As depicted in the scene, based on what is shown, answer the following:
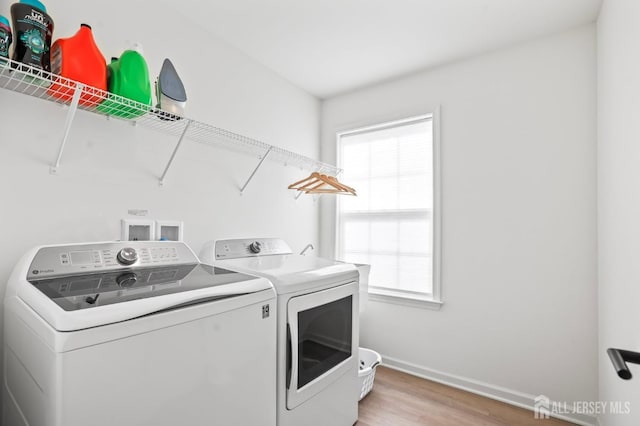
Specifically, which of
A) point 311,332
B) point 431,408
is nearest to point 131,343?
point 311,332

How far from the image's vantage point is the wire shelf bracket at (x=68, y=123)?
1.18 metres

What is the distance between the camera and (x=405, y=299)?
257cm

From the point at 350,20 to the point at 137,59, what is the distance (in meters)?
1.26

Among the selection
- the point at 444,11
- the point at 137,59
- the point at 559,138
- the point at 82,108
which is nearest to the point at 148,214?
the point at 82,108

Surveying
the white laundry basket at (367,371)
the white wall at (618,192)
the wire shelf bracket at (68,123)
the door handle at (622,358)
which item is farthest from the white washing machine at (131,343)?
the white wall at (618,192)

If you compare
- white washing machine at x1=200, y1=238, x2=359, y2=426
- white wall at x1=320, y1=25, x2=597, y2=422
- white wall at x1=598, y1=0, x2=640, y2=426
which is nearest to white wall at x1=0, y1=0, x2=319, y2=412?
white washing machine at x1=200, y1=238, x2=359, y2=426

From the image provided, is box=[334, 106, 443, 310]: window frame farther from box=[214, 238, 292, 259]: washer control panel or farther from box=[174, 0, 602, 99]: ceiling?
box=[214, 238, 292, 259]: washer control panel

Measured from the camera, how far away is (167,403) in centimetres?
92

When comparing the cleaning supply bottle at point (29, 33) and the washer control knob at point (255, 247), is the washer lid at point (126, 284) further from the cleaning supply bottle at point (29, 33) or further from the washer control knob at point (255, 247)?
the cleaning supply bottle at point (29, 33)

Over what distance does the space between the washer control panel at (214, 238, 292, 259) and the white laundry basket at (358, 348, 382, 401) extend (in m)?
0.99

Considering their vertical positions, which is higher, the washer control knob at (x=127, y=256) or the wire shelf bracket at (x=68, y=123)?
the wire shelf bracket at (x=68, y=123)

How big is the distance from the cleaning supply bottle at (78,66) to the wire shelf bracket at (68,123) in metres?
0.03

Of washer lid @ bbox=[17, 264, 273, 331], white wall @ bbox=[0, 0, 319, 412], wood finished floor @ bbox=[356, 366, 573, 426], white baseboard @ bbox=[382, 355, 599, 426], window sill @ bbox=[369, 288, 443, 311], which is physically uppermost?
white wall @ bbox=[0, 0, 319, 412]

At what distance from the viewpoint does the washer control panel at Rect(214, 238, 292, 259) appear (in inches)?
74.9
